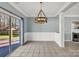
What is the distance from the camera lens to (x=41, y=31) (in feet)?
38.0

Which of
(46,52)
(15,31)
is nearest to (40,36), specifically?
(15,31)

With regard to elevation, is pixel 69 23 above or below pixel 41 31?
above

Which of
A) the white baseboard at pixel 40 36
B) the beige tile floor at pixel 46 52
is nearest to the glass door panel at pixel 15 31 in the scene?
the white baseboard at pixel 40 36

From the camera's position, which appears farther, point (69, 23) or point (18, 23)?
point (69, 23)

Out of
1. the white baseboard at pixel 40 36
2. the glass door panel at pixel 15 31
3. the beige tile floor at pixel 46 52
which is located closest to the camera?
the beige tile floor at pixel 46 52

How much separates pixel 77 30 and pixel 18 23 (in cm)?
581

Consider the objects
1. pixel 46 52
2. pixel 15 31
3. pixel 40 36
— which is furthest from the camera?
pixel 40 36

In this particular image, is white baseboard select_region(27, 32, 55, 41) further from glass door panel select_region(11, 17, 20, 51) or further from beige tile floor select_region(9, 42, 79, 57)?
beige tile floor select_region(9, 42, 79, 57)

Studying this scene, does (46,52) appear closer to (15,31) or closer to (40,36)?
(15,31)

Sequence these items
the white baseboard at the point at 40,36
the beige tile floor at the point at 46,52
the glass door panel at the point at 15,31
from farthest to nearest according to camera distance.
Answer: the white baseboard at the point at 40,36, the glass door panel at the point at 15,31, the beige tile floor at the point at 46,52

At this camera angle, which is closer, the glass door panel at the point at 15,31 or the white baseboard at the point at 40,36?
the glass door panel at the point at 15,31

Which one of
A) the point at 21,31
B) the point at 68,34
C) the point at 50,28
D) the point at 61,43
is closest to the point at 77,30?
the point at 68,34

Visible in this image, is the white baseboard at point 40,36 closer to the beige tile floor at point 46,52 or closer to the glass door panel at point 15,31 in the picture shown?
the glass door panel at point 15,31

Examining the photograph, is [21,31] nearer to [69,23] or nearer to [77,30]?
[69,23]
